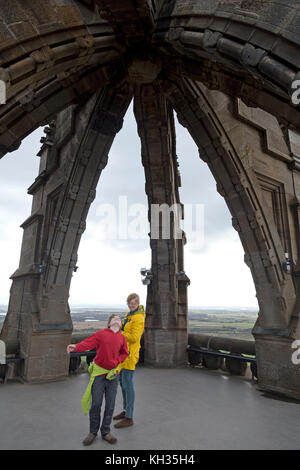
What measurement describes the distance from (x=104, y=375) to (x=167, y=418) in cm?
218

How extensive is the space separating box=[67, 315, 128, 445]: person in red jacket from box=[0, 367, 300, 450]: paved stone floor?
0.21 metres

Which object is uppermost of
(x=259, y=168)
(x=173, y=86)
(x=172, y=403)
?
(x=173, y=86)

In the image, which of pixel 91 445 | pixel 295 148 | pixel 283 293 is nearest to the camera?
pixel 91 445

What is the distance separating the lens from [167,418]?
17.9 feet

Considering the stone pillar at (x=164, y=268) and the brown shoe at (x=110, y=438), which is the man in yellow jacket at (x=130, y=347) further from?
the stone pillar at (x=164, y=268)

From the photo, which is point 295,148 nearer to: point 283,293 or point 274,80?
point 283,293

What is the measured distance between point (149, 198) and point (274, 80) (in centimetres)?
888

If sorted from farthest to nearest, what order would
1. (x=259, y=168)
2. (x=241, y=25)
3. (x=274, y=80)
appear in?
(x=259, y=168)
(x=241, y=25)
(x=274, y=80)

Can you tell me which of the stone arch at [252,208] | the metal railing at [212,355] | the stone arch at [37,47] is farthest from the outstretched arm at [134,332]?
the metal railing at [212,355]

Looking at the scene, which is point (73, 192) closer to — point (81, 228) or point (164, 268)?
point (81, 228)

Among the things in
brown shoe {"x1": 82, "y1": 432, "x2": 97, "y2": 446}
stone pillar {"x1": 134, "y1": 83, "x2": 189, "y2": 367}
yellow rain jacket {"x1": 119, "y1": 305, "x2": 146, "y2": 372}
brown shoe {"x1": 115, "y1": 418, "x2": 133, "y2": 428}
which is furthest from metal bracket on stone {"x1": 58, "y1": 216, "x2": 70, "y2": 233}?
brown shoe {"x1": 82, "y1": 432, "x2": 97, "y2": 446}

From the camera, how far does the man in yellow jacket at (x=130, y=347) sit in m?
4.79

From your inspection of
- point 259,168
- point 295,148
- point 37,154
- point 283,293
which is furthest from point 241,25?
point 37,154

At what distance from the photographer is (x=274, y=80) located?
3.47m
